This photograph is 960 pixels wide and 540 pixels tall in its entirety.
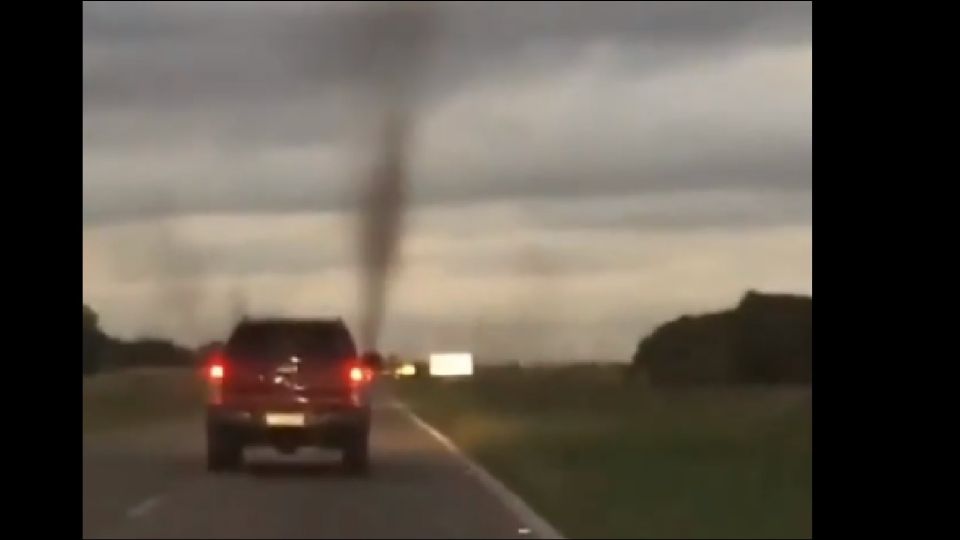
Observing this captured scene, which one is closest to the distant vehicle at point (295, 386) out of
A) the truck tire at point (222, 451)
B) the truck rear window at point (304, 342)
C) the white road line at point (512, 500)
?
the truck rear window at point (304, 342)

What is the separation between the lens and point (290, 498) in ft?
75.8

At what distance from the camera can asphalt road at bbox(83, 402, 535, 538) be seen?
18516 millimetres

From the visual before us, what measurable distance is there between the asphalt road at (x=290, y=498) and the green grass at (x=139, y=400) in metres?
9.42

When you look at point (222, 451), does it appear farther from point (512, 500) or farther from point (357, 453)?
point (512, 500)

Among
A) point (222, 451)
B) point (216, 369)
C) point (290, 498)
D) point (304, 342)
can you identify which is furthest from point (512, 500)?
point (222, 451)

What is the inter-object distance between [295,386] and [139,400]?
54.4 meters

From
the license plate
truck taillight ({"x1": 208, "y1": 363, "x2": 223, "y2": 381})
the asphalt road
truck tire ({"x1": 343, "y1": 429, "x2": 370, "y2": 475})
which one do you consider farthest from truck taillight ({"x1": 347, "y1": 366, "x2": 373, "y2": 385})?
truck taillight ({"x1": 208, "y1": 363, "x2": 223, "y2": 381})

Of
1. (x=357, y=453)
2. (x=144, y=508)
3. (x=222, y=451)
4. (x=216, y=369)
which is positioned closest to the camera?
(x=144, y=508)

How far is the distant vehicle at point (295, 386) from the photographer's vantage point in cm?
2692

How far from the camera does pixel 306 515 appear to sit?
20406mm

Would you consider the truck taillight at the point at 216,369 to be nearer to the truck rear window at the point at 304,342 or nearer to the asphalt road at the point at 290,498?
the truck rear window at the point at 304,342

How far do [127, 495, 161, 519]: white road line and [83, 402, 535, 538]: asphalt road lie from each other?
0.01 metres
